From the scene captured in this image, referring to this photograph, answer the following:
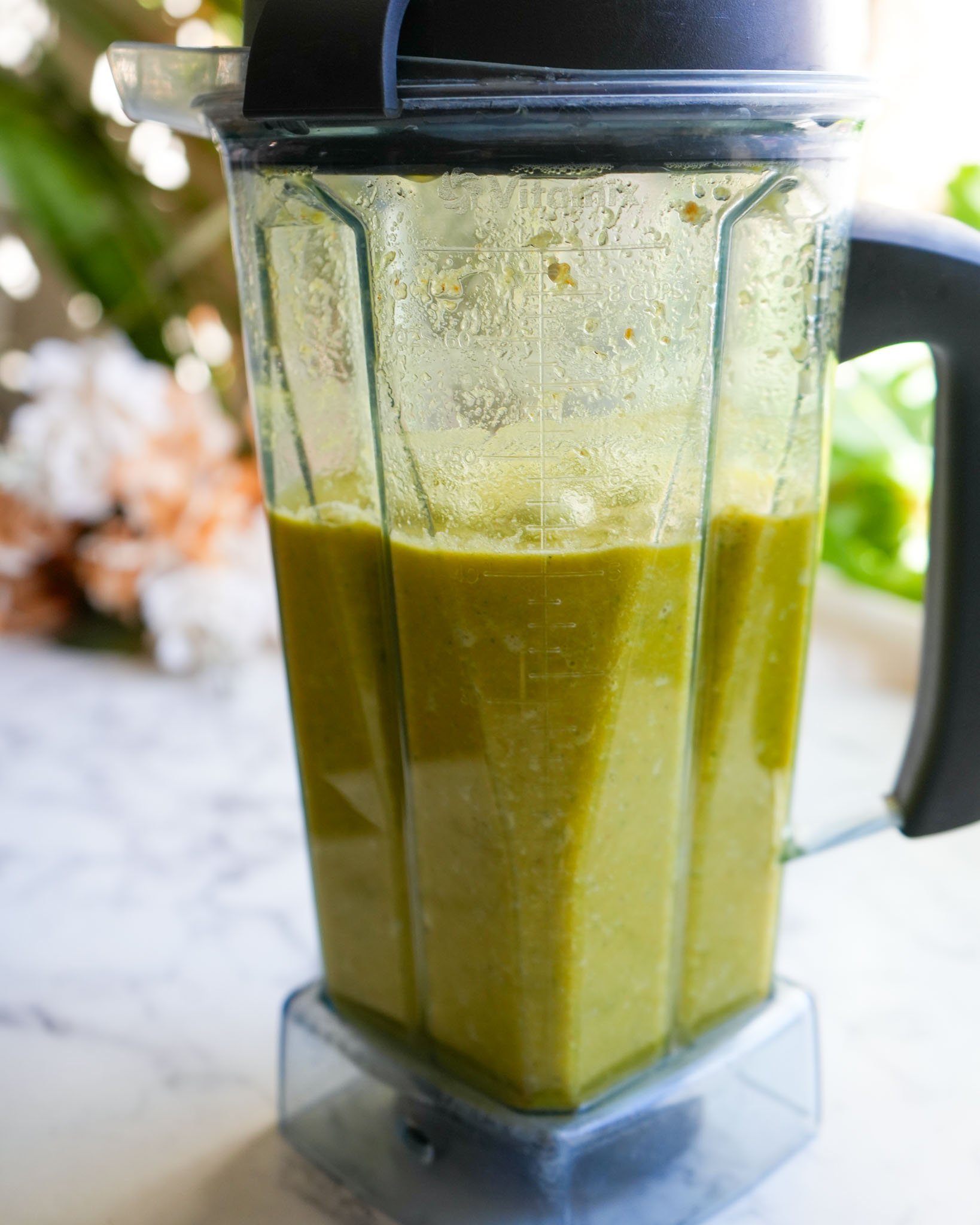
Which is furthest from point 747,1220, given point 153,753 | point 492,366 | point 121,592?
point 121,592

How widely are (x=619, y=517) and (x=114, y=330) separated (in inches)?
31.6

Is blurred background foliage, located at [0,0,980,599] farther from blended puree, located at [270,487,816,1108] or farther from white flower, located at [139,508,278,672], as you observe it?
blended puree, located at [270,487,816,1108]

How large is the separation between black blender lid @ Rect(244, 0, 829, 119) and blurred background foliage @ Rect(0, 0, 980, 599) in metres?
0.64

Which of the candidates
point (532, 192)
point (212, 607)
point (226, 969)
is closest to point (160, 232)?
point (212, 607)

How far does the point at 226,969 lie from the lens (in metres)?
0.56

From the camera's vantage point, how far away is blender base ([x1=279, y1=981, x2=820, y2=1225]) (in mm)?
405

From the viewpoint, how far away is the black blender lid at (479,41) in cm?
30

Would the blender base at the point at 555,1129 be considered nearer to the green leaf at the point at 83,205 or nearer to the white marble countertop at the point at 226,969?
the white marble countertop at the point at 226,969

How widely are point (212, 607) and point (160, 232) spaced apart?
0.39 meters

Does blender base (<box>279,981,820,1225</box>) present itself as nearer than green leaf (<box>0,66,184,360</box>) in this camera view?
Yes

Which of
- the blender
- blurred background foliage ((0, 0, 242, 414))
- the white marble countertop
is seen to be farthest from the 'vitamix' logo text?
blurred background foliage ((0, 0, 242, 414))

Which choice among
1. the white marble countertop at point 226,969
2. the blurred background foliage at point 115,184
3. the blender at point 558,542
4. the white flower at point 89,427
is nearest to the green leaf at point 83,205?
the blurred background foliage at point 115,184

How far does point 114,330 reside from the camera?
1.03 m

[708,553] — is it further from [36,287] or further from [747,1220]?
[36,287]
